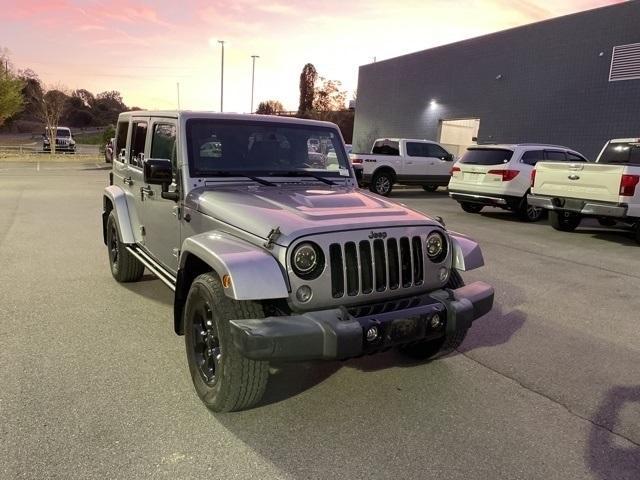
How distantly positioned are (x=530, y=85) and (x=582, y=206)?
1467cm

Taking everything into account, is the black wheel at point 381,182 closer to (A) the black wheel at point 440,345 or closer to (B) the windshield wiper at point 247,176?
(B) the windshield wiper at point 247,176

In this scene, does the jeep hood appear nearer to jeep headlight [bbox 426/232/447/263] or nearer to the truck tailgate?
jeep headlight [bbox 426/232/447/263]

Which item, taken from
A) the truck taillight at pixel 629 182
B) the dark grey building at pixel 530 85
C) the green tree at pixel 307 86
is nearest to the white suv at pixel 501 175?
the truck taillight at pixel 629 182

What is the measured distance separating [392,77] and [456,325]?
96.7 feet

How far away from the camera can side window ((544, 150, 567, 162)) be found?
13.0m

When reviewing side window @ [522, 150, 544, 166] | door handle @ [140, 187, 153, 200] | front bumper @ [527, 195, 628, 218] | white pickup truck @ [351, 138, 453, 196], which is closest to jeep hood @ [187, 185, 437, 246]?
door handle @ [140, 187, 153, 200]

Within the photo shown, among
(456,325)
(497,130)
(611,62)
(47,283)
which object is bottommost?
(47,283)

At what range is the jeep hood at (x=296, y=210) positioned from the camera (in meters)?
3.17

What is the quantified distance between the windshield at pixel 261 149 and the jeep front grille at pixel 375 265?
57.5 inches

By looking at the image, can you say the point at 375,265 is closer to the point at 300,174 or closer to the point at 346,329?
the point at 346,329

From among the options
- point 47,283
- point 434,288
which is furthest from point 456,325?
point 47,283

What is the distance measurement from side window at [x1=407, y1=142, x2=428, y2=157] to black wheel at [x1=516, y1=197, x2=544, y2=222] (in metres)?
6.05

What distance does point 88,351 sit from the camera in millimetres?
4113

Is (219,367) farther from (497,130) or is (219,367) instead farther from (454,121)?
(454,121)
